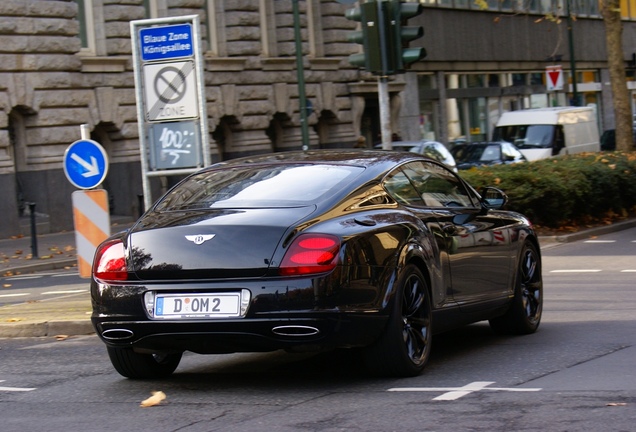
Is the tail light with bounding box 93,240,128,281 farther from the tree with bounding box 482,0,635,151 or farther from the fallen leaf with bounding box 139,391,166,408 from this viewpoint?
the tree with bounding box 482,0,635,151

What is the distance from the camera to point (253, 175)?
26.9 feet

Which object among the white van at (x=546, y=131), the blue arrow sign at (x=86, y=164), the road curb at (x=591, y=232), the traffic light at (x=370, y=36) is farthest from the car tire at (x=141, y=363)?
the white van at (x=546, y=131)

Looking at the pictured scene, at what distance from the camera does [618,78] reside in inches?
1143

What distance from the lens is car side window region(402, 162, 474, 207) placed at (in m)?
8.64

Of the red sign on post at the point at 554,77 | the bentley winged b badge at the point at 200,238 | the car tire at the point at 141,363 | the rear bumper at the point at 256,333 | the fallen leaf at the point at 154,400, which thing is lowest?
the fallen leaf at the point at 154,400

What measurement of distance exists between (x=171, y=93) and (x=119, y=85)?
705 inches

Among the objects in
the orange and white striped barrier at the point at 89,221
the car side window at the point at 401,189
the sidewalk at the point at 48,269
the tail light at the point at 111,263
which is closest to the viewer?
the tail light at the point at 111,263

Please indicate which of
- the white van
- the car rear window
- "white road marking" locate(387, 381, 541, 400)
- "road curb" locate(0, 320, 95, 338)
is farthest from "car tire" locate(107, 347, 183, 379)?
the white van

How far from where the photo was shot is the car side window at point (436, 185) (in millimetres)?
8641

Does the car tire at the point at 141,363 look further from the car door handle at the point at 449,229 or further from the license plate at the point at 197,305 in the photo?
the car door handle at the point at 449,229

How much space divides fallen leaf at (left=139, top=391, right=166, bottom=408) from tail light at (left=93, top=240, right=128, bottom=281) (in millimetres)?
703

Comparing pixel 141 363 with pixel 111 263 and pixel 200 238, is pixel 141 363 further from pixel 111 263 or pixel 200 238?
pixel 200 238

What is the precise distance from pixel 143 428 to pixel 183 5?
89.5 feet

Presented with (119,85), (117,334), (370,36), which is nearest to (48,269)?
(370,36)
